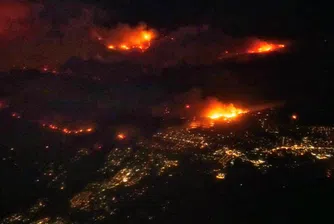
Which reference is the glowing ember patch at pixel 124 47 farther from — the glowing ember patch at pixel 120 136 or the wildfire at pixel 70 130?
the glowing ember patch at pixel 120 136

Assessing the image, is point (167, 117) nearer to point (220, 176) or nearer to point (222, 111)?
point (222, 111)

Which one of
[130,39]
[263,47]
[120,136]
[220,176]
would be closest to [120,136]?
[120,136]

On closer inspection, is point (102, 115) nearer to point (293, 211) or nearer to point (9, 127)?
point (9, 127)

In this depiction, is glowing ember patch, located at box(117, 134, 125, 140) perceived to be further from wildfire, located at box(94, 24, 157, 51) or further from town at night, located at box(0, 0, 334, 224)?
wildfire, located at box(94, 24, 157, 51)

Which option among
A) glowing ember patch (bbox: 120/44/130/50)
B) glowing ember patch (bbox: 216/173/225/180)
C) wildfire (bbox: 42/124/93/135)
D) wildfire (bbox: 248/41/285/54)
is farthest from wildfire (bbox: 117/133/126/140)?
wildfire (bbox: 248/41/285/54)

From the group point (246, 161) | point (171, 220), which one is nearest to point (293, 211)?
point (246, 161)
